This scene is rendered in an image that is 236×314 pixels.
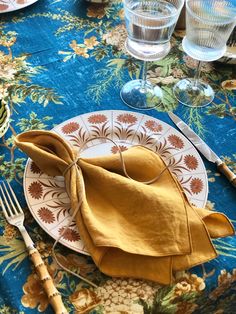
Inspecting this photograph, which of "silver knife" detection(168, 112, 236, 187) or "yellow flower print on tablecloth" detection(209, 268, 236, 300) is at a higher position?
"silver knife" detection(168, 112, 236, 187)

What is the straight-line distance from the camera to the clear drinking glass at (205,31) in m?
0.72

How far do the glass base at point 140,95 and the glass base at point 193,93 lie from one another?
4 centimetres

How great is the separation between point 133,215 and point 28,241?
14cm

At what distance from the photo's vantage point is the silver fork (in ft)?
1.82

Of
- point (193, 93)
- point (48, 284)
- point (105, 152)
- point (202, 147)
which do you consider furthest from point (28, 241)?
point (193, 93)

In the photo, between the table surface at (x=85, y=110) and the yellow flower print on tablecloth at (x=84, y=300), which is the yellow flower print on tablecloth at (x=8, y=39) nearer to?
the table surface at (x=85, y=110)

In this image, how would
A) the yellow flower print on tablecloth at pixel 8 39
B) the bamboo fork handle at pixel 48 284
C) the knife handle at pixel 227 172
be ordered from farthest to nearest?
the yellow flower print on tablecloth at pixel 8 39 < the knife handle at pixel 227 172 < the bamboo fork handle at pixel 48 284

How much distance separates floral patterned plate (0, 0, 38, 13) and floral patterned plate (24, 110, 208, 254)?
361 millimetres

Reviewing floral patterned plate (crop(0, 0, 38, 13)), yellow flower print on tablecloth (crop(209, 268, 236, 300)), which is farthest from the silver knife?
floral patterned plate (crop(0, 0, 38, 13))

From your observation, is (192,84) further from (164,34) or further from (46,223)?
(46,223)

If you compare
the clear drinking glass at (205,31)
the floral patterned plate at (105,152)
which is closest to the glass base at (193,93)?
the clear drinking glass at (205,31)

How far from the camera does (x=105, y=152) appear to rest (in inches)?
28.4

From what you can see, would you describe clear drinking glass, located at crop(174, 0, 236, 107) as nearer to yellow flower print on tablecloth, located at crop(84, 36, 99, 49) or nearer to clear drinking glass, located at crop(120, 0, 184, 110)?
clear drinking glass, located at crop(120, 0, 184, 110)

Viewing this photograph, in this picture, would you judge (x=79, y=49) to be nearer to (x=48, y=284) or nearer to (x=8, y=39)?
(x=8, y=39)
